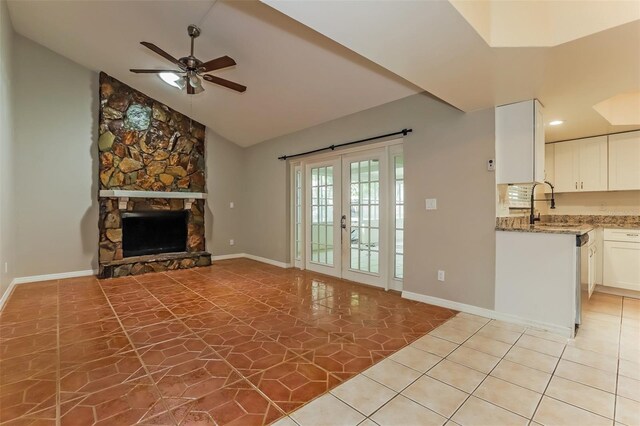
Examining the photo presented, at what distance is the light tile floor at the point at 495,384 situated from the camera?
1674 millimetres

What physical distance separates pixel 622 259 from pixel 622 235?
32 cm

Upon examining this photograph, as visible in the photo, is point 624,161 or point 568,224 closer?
point 624,161

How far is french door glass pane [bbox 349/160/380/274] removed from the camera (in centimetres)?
435

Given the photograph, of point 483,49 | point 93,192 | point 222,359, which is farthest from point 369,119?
point 93,192

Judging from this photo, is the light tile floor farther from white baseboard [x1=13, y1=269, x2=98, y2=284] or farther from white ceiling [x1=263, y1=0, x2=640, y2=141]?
white baseboard [x1=13, y1=269, x2=98, y2=284]

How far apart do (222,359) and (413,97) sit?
359cm

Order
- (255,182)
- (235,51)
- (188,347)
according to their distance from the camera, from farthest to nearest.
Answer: (255,182) < (235,51) < (188,347)

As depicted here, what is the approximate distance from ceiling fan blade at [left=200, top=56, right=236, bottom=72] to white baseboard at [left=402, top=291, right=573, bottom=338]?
11.3 feet

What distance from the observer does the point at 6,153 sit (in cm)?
376

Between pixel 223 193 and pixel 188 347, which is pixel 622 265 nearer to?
pixel 188 347

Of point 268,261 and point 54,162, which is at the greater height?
point 54,162

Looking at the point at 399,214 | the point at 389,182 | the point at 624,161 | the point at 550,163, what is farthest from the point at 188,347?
the point at 624,161

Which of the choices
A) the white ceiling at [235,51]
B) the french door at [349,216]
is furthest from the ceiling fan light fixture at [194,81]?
the french door at [349,216]

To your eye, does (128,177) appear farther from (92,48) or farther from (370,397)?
(370,397)
